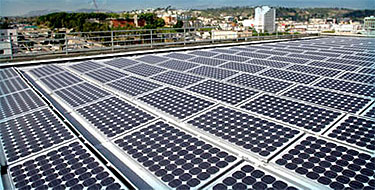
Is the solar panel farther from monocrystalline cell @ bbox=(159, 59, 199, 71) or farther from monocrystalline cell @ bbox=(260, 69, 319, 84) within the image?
monocrystalline cell @ bbox=(159, 59, 199, 71)

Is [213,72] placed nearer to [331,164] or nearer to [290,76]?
[290,76]

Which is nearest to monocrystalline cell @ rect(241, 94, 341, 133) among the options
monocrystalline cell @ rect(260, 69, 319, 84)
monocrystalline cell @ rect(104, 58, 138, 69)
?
monocrystalline cell @ rect(260, 69, 319, 84)

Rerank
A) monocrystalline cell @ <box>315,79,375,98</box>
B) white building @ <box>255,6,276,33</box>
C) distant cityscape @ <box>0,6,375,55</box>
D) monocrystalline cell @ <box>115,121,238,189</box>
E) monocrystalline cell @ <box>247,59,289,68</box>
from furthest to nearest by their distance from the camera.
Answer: white building @ <box>255,6,276,33</box>, distant cityscape @ <box>0,6,375,55</box>, monocrystalline cell @ <box>247,59,289,68</box>, monocrystalline cell @ <box>315,79,375,98</box>, monocrystalline cell @ <box>115,121,238,189</box>

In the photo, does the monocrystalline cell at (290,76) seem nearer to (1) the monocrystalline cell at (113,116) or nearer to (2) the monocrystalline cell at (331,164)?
(2) the monocrystalline cell at (331,164)

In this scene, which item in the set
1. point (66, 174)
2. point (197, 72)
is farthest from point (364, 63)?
point (66, 174)

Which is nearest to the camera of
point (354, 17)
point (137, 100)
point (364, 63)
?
point (137, 100)

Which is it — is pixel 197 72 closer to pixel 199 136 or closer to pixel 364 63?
pixel 199 136

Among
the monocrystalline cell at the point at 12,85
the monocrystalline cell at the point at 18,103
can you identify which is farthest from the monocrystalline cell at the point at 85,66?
the monocrystalline cell at the point at 18,103
